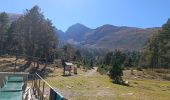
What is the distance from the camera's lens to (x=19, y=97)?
55.9 feet

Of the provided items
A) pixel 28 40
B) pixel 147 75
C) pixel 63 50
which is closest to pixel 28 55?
pixel 28 40

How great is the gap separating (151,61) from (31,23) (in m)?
57.2

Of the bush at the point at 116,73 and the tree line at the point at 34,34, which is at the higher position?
the tree line at the point at 34,34

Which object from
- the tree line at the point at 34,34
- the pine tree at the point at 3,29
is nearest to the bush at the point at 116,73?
the tree line at the point at 34,34

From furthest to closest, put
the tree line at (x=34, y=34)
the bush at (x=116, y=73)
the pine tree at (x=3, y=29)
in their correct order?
the pine tree at (x=3, y=29) < the tree line at (x=34, y=34) < the bush at (x=116, y=73)

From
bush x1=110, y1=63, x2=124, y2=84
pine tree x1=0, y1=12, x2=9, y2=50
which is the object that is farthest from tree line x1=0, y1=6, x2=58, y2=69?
pine tree x1=0, y1=12, x2=9, y2=50

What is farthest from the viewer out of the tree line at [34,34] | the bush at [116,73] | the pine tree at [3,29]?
the pine tree at [3,29]

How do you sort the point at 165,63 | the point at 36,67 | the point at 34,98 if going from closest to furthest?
the point at 34,98 → the point at 36,67 → the point at 165,63

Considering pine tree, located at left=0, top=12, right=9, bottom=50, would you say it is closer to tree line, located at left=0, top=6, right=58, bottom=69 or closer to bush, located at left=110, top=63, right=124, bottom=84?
tree line, located at left=0, top=6, right=58, bottom=69

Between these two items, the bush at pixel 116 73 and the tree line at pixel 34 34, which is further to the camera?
the tree line at pixel 34 34

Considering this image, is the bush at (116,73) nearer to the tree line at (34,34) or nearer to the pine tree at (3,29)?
the tree line at (34,34)

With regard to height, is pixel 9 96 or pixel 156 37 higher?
pixel 156 37

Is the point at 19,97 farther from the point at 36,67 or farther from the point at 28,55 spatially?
the point at 28,55

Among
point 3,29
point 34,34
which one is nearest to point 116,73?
point 34,34
